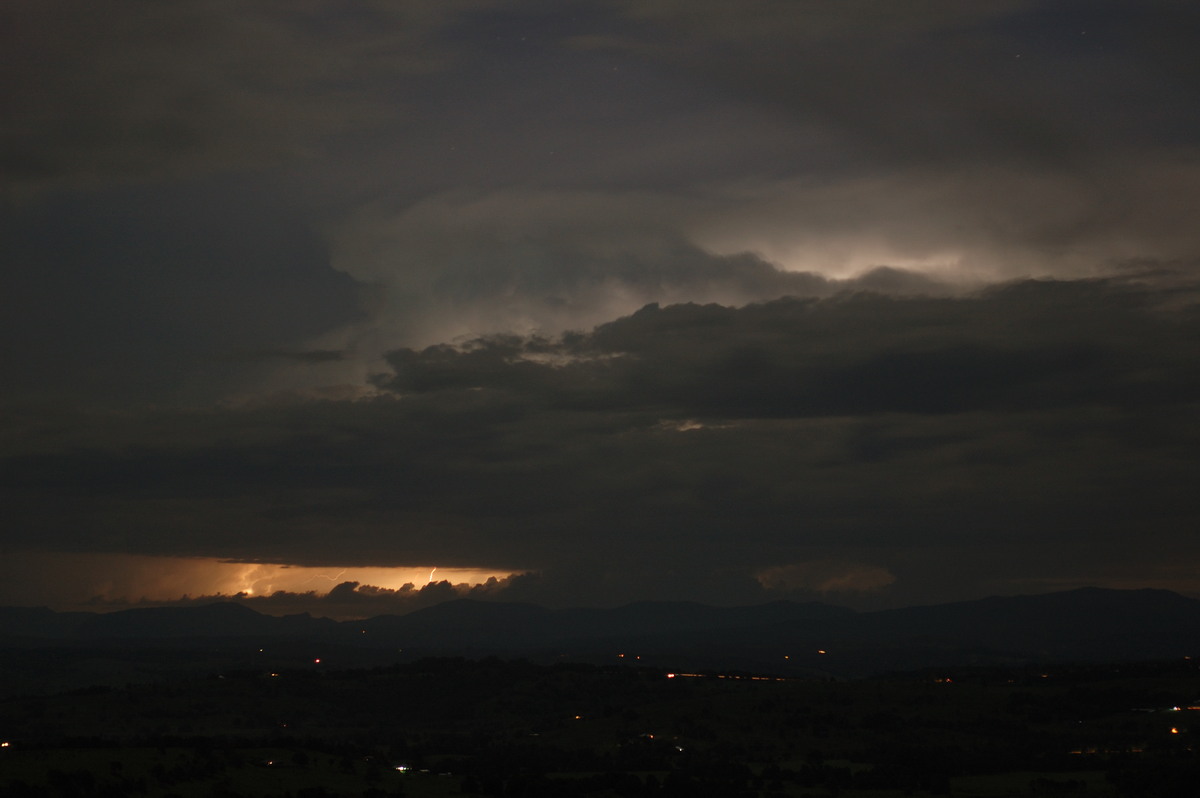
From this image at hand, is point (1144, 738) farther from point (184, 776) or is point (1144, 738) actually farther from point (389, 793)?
point (184, 776)

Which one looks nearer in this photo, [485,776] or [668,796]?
[668,796]

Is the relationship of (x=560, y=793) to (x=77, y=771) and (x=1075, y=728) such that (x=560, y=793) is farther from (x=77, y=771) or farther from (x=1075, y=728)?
(x=1075, y=728)

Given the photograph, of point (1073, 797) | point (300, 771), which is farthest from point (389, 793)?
point (1073, 797)

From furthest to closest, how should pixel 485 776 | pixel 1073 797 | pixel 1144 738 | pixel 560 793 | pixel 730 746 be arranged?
pixel 730 746, pixel 1144 738, pixel 485 776, pixel 1073 797, pixel 560 793

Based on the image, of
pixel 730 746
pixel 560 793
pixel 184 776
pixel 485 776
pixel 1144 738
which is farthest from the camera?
pixel 730 746

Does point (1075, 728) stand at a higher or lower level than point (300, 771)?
lower

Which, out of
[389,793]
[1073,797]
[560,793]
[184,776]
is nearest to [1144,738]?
[1073,797]

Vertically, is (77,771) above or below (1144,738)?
above

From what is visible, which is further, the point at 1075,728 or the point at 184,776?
the point at 1075,728

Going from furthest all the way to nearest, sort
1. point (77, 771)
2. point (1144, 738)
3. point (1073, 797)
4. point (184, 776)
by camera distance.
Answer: point (1144, 738)
point (1073, 797)
point (184, 776)
point (77, 771)
